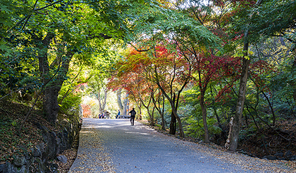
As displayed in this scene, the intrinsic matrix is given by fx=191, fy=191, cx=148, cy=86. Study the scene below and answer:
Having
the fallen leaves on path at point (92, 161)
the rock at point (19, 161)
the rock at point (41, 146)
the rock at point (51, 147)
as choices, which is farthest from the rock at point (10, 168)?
the rock at point (51, 147)

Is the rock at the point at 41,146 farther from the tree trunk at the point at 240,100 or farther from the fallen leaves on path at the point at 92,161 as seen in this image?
the tree trunk at the point at 240,100

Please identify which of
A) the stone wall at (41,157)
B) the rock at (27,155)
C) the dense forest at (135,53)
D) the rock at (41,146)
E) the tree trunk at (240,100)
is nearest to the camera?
the stone wall at (41,157)

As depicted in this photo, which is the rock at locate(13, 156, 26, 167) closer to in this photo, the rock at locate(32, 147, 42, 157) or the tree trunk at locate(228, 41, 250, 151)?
the rock at locate(32, 147, 42, 157)

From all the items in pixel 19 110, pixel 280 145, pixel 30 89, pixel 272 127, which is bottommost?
pixel 280 145

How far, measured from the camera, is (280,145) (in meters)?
11.7

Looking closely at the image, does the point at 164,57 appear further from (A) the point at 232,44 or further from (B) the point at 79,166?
(B) the point at 79,166

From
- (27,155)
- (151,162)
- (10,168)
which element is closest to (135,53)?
(151,162)

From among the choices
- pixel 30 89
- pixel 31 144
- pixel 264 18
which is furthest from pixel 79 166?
pixel 264 18

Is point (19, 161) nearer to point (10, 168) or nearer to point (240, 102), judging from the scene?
point (10, 168)

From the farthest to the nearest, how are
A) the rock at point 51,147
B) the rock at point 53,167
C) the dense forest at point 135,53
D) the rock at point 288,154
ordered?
1. the rock at point 288,154
2. the rock at point 51,147
3. the rock at point 53,167
4. the dense forest at point 135,53

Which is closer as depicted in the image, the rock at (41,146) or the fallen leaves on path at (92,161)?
the rock at (41,146)

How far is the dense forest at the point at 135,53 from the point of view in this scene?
4.38 metres

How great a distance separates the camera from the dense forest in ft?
14.4

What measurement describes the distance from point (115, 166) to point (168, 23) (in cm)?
500
